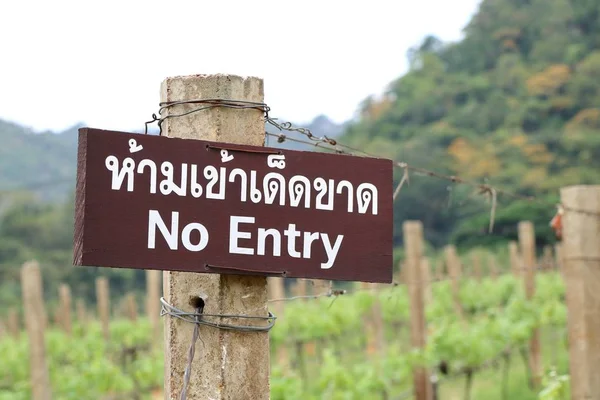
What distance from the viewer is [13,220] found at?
49.0 m

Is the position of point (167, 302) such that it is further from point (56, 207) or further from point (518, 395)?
point (56, 207)

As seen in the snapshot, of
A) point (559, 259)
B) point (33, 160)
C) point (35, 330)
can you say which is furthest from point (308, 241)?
point (33, 160)

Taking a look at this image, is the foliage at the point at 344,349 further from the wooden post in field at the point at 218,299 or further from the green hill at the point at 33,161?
the green hill at the point at 33,161

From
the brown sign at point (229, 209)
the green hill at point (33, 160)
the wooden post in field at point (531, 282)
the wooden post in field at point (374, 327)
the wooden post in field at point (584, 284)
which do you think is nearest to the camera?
the brown sign at point (229, 209)

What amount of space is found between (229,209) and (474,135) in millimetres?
52131

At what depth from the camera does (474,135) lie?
54156mm

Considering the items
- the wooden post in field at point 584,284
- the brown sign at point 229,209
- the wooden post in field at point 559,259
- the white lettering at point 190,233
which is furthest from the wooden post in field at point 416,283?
the white lettering at point 190,233

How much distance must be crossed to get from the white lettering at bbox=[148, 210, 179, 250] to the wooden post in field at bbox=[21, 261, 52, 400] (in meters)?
9.68

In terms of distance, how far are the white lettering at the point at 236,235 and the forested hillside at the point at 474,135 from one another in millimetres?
34466

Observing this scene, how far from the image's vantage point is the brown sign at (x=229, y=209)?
9.30 feet

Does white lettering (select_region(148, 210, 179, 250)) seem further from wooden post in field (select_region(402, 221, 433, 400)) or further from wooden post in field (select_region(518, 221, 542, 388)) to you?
wooden post in field (select_region(518, 221, 542, 388))

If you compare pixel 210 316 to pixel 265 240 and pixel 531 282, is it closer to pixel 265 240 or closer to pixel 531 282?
pixel 265 240

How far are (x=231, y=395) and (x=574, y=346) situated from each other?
350 cm

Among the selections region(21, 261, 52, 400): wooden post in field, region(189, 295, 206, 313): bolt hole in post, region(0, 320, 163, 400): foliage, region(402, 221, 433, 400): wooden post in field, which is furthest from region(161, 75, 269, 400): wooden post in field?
Answer: region(0, 320, 163, 400): foliage
